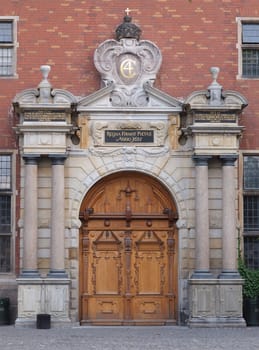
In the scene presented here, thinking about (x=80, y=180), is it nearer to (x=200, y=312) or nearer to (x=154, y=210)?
(x=154, y=210)

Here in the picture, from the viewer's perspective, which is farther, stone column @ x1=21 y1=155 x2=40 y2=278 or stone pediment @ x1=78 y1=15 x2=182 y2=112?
stone pediment @ x1=78 y1=15 x2=182 y2=112

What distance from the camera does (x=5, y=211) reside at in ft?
74.7

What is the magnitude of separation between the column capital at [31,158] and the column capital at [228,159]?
4.17m

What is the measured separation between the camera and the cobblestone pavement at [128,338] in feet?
59.5

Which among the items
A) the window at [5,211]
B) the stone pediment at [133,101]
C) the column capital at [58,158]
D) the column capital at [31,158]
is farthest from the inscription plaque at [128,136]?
the window at [5,211]

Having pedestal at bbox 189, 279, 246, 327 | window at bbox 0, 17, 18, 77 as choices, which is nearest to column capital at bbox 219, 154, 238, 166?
pedestal at bbox 189, 279, 246, 327

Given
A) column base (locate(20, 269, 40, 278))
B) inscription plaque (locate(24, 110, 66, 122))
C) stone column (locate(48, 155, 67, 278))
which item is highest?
inscription plaque (locate(24, 110, 66, 122))

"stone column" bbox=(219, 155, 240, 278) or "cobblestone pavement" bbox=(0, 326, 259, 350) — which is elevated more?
"stone column" bbox=(219, 155, 240, 278)

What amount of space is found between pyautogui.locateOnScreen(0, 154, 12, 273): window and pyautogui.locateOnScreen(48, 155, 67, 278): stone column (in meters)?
1.31

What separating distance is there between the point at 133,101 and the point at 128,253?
3.55 m

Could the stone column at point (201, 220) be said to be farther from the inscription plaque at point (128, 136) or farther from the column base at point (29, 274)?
the column base at point (29, 274)

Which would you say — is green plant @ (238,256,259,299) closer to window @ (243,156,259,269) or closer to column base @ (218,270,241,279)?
column base @ (218,270,241,279)

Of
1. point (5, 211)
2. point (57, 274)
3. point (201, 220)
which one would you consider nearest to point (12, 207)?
point (5, 211)

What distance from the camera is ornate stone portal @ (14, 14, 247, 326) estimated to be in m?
21.8
